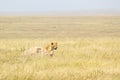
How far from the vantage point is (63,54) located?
1423 centimetres

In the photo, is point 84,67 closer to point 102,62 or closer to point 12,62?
point 102,62

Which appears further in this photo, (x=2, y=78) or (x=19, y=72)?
(x=19, y=72)

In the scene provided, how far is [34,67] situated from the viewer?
10609mm

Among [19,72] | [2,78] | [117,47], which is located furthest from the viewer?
[117,47]

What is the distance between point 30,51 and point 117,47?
466 cm

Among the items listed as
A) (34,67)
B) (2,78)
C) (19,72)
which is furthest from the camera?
(34,67)

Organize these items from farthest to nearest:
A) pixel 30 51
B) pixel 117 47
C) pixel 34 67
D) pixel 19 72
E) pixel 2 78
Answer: pixel 117 47 < pixel 30 51 < pixel 34 67 < pixel 19 72 < pixel 2 78

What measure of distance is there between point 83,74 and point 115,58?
364cm

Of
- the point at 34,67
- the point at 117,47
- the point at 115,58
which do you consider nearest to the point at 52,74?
the point at 34,67

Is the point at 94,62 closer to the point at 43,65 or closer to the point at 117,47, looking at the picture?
the point at 43,65

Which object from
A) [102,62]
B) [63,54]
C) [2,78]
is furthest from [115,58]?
[2,78]

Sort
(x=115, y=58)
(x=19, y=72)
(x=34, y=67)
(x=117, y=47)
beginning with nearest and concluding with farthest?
(x=19, y=72), (x=34, y=67), (x=115, y=58), (x=117, y=47)

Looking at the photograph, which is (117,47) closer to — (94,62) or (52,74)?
(94,62)

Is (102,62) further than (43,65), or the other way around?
(102,62)
